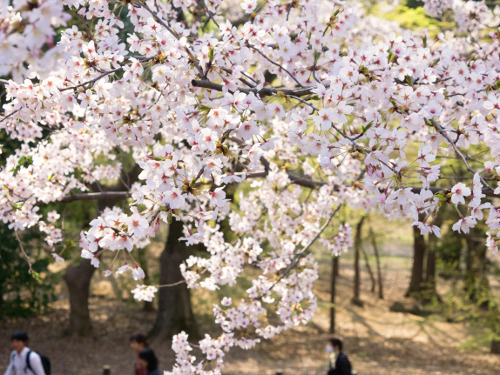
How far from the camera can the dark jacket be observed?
6305 mm

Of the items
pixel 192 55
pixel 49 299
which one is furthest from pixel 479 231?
pixel 192 55

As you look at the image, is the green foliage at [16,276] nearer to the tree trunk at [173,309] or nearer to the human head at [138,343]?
the tree trunk at [173,309]

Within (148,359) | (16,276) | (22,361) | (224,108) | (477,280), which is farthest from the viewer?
(16,276)

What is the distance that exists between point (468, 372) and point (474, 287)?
2.33 meters

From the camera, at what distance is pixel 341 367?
633 cm

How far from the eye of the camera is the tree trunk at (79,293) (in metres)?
11.6

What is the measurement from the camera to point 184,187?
2.16m

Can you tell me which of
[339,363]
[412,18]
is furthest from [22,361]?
[412,18]

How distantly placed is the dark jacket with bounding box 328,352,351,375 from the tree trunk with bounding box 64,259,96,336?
22.7ft

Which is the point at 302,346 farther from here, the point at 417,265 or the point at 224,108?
the point at 224,108

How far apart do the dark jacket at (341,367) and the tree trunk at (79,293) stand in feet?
22.7

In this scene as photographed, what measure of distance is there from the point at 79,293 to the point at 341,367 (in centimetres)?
727

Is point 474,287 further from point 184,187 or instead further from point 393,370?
point 184,187

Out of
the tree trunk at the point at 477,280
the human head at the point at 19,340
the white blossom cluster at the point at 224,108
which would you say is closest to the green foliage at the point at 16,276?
the human head at the point at 19,340
